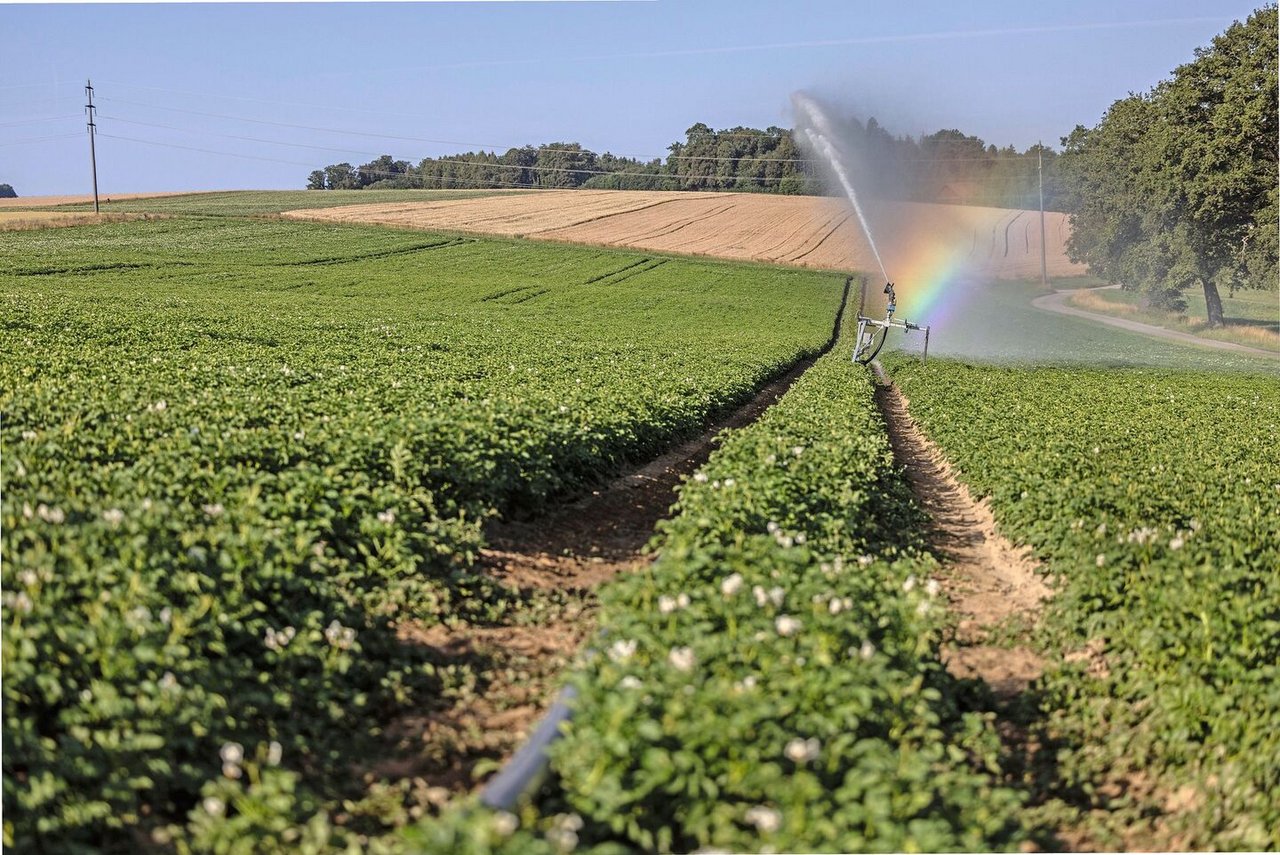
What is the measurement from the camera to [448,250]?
69.4m

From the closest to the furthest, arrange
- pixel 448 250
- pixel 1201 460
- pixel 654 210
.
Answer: pixel 1201 460 < pixel 448 250 < pixel 654 210

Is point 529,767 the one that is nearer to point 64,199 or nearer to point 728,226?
point 728,226

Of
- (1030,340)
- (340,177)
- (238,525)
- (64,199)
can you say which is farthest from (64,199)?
(238,525)

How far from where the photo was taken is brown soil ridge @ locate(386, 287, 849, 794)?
575 centimetres

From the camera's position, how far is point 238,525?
281 inches

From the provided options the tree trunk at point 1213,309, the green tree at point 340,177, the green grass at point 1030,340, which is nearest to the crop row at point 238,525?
the green grass at point 1030,340

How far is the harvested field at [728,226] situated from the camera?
7831 centimetres

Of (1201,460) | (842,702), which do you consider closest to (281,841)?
(842,702)

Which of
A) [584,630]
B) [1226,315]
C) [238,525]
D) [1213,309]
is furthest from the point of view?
[1226,315]

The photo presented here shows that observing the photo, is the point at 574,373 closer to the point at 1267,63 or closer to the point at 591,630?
the point at 591,630

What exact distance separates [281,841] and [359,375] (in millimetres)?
13092

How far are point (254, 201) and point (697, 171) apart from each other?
2399 inches

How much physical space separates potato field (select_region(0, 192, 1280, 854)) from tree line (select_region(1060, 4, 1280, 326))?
44.4 m

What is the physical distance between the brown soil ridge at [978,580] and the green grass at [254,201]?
79385mm
